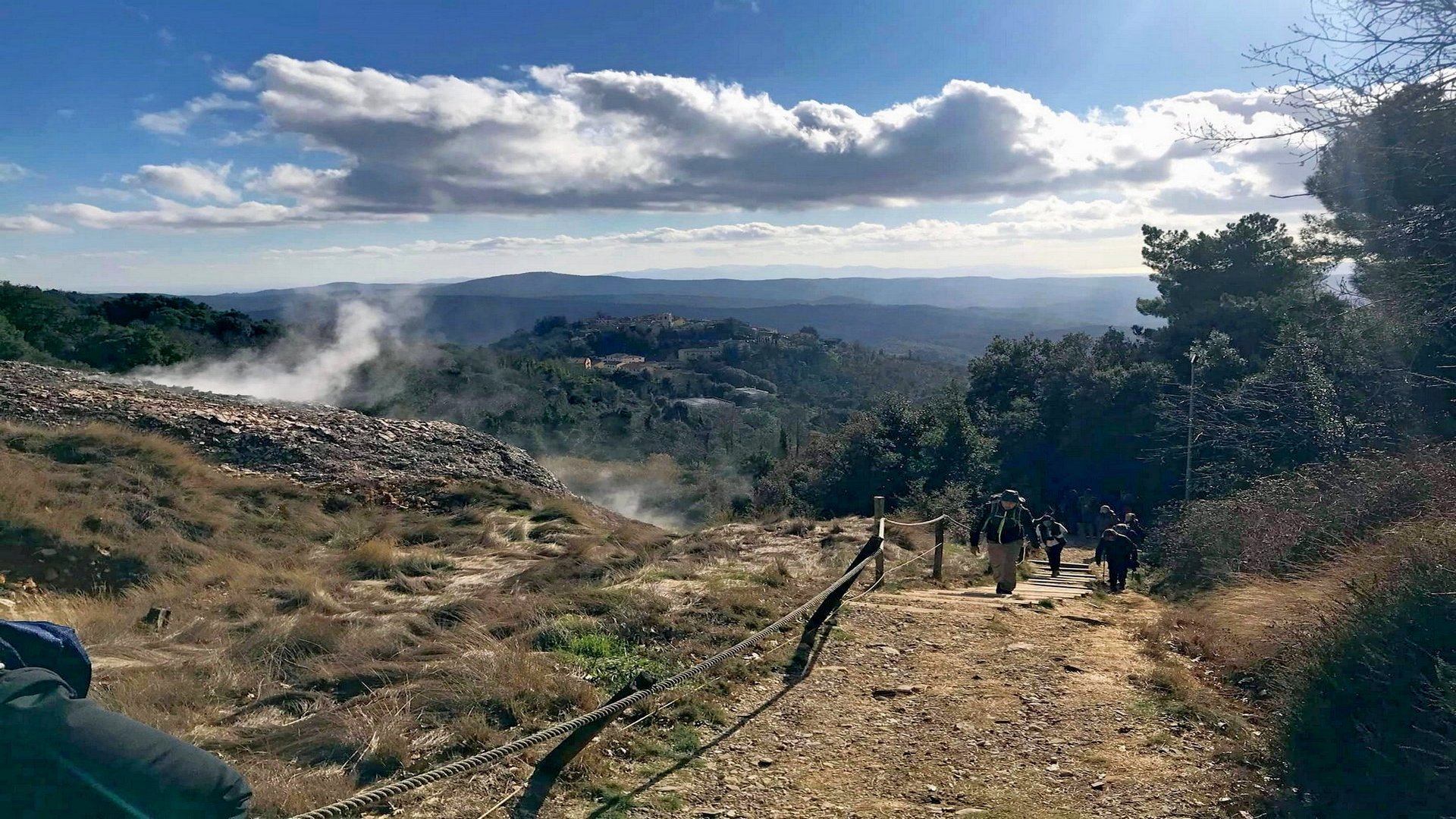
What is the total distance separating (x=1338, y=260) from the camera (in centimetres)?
1895

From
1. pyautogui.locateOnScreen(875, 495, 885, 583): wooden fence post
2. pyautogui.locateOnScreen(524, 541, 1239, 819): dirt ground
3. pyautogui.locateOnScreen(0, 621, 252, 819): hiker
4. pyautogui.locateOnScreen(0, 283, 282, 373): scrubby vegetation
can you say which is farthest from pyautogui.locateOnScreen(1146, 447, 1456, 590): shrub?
pyautogui.locateOnScreen(0, 283, 282, 373): scrubby vegetation

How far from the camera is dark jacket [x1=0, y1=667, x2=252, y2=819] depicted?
1709 mm

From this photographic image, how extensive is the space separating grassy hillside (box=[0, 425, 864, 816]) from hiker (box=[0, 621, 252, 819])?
7.58 feet

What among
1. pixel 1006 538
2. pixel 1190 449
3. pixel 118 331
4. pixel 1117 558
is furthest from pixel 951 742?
pixel 118 331

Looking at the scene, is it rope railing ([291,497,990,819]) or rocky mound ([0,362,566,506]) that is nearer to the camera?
rope railing ([291,497,990,819])

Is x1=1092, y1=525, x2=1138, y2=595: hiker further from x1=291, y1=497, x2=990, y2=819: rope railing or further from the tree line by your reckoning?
x1=291, y1=497, x2=990, y2=819: rope railing

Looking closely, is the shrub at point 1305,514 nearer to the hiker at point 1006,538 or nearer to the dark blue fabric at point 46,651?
the hiker at point 1006,538

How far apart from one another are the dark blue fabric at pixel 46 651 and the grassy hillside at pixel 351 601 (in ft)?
6.99

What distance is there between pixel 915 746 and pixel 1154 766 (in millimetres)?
1271

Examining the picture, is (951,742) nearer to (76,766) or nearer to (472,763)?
(472,763)

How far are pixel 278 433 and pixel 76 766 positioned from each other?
17444 millimetres

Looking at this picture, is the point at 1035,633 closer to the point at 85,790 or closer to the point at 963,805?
the point at 963,805

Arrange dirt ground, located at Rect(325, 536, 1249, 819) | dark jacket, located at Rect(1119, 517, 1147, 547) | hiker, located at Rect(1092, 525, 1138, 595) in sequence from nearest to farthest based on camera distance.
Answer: dirt ground, located at Rect(325, 536, 1249, 819) → hiker, located at Rect(1092, 525, 1138, 595) → dark jacket, located at Rect(1119, 517, 1147, 547)

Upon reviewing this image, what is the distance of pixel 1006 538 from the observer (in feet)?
33.4
